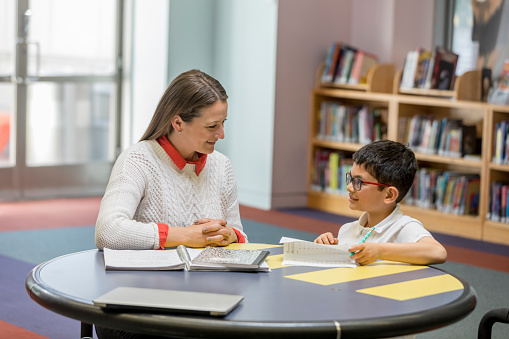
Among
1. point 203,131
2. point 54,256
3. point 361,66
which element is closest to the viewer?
point 203,131

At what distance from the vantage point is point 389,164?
7.49 feet

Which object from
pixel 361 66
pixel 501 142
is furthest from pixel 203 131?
pixel 361 66

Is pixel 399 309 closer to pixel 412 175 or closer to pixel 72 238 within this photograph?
pixel 412 175

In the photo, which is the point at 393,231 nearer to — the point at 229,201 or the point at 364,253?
the point at 364,253

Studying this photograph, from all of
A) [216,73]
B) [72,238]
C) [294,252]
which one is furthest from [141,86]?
[294,252]

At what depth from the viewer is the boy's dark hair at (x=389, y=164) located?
228 centimetres

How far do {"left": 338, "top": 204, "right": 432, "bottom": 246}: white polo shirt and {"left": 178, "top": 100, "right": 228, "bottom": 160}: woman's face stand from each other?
0.51 meters

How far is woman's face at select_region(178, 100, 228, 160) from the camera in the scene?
2.40 meters

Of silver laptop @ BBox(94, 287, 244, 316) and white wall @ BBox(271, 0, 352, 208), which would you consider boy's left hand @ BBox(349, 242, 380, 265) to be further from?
white wall @ BBox(271, 0, 352, 208)

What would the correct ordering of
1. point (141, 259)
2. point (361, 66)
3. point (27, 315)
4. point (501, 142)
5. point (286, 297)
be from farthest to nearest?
point (361, 66) → point (501, 142) → point (27, 315) → point (141, 259) → point (286, 297)

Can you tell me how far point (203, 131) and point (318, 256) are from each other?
1.98 feet

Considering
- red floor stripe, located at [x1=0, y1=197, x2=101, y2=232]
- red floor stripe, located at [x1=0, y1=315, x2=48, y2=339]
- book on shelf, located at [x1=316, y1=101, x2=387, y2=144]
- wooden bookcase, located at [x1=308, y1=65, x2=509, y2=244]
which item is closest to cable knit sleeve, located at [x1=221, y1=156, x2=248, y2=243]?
red floor stripe, located at [x1=0, y1=315, x2=48, y2=339]

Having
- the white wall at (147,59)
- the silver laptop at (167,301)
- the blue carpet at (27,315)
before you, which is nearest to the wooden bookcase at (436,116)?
the white wall at (147,59)

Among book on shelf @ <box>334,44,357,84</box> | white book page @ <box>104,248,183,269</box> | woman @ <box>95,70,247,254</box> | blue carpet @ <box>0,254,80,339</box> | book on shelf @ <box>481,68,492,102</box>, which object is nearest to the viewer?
white book page @ <box>104,248,183,269</box>
